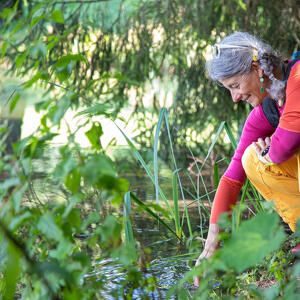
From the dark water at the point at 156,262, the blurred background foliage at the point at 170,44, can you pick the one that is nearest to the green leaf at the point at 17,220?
the dark water at the point at 156,262

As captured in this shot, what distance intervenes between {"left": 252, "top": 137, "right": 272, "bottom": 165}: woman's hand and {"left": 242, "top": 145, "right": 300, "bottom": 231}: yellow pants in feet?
0.06

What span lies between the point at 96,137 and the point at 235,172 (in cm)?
109

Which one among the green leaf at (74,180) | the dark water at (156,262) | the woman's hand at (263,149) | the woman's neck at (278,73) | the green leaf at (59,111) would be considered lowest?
the dark water at (156,262)

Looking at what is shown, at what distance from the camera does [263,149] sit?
2021 millimetres

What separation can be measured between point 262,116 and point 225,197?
355 millimetres

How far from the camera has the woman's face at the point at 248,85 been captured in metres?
1.94

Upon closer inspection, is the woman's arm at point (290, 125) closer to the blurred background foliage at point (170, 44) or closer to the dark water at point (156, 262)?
the dark water at point (156, 262)

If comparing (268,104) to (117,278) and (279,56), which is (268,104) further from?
(117,278)

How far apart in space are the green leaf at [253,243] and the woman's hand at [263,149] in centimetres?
117

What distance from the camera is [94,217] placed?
1.11m

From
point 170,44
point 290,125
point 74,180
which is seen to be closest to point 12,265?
point 74,180

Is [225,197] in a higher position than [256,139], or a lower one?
lower

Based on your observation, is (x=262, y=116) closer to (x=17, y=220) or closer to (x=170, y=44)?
(x=17, y=220)

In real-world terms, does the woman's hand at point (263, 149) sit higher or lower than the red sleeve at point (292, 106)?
lower
